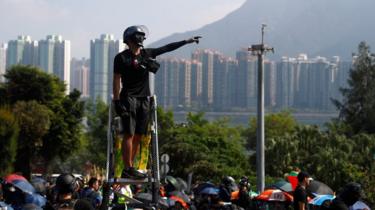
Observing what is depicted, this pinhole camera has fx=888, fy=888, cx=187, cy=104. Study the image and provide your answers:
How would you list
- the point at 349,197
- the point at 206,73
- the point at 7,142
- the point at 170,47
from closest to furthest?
the point at 170,47 < the point at 349,197 < the point at 7,142 < the point at 206,73

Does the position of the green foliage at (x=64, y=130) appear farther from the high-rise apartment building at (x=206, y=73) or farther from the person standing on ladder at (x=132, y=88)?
the high-rise apartment building at (x=206, y=73)

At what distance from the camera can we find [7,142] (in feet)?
150

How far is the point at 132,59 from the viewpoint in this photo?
26.0ft

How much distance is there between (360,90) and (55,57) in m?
119

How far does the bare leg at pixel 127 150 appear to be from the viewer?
795 cm

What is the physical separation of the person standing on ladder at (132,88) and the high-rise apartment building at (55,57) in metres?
171

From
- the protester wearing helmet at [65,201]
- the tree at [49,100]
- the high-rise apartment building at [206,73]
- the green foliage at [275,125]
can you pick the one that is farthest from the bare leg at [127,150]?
the high-rise apartment building at [206,73]

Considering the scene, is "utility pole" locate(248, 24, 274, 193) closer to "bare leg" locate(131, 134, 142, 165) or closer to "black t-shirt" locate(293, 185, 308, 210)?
"black t-shirt" locate(293, 185, 308, 210)

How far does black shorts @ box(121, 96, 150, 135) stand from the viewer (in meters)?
7.88

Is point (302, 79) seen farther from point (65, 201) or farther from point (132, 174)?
point (65, 201)

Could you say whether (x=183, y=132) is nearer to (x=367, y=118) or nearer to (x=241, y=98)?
(x=367, y=118)

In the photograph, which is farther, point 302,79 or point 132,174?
point 302,79

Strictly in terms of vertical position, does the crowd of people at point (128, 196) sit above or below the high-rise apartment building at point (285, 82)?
below

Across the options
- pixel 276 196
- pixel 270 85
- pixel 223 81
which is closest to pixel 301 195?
pixel 276 196
